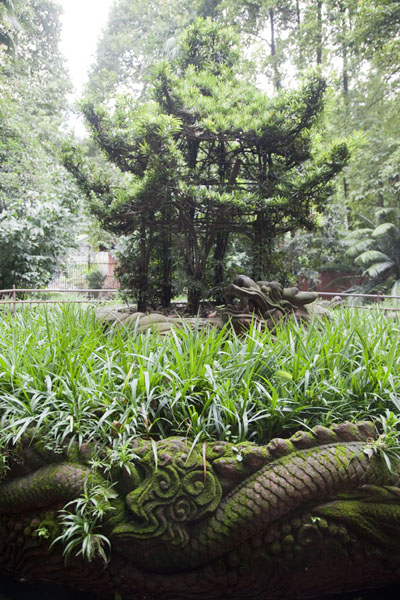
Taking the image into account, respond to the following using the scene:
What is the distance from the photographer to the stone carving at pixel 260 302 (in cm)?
328

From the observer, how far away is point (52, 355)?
2.24 m

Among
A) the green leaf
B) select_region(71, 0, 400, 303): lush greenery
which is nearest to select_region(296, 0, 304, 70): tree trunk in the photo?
select_region(71, 0, 400, 303): lush greenery

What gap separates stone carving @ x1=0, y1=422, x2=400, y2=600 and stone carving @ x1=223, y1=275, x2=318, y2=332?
1.58 metres

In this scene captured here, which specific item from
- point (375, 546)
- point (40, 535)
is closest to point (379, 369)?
point (375, 546)

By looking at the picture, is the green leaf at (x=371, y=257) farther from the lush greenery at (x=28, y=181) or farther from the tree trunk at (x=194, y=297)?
the tree trunk at (x=194, y=297)

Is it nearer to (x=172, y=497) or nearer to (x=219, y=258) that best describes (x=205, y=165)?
(x=219, y=258)

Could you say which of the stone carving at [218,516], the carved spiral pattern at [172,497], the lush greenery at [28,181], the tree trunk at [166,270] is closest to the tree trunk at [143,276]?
the tree trunk at [166,270]

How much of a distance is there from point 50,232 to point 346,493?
22.4ft

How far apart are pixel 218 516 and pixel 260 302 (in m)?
2.05

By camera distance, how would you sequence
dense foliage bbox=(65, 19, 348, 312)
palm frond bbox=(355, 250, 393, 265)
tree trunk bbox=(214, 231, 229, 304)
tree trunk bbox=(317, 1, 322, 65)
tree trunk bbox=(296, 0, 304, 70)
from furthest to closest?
palm frond bbox=(355, 250, 393, 265) → tree trunk bbox=(296, 0, 304, 70) → tree trunk bbox=(317, 1, 322, 65) → tree trunk bbox=(214, 231, 229, 304) → dense foliage bbox=(65, 19, 348, 312)

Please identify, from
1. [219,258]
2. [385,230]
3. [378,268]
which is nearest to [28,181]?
[219,258]

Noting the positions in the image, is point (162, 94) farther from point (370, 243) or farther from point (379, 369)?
point (370, 243)

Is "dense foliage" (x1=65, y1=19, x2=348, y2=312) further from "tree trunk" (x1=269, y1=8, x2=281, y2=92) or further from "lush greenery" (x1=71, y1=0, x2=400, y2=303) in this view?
"tree trunk" (x1=269, y1=8, x2=281, y2=92)

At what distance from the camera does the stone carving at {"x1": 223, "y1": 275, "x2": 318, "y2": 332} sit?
328 cm
